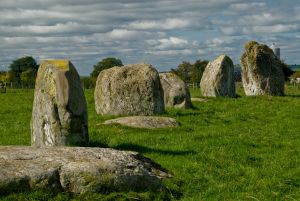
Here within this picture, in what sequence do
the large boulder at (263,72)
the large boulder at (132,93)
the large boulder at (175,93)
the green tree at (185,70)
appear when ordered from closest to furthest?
the large boulder at (132,93) < the large boulder at (175,93) < the large boulder at (263,72) < the green tree at (185,70)

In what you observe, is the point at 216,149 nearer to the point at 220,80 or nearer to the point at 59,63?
the point at 59,63

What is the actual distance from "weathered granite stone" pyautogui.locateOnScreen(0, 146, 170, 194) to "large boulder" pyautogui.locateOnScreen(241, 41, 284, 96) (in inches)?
1142

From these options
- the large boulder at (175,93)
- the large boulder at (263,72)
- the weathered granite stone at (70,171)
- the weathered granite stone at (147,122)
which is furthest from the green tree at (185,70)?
the weathered granite stone at (70,171)

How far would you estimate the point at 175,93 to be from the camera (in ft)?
99.4

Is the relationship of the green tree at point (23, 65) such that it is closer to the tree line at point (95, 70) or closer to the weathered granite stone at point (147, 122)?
the tree line at point (95, 70)

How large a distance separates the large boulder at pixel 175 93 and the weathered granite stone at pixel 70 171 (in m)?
18.2

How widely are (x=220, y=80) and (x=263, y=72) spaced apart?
4.15 m

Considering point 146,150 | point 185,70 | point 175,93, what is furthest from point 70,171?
point 185,70

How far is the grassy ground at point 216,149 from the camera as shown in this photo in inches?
468

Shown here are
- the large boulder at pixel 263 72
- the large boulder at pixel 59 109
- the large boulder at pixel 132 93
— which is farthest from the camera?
the large boulder at pixel 263 72

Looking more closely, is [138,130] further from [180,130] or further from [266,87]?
[266,87]

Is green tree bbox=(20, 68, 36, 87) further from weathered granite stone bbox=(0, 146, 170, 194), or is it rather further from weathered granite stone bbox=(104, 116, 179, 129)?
weathered granite stone bbox=(0, 146, 170, 194)

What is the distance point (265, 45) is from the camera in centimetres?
4094

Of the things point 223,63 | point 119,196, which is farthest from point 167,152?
point 223,63
